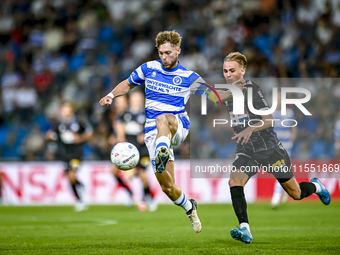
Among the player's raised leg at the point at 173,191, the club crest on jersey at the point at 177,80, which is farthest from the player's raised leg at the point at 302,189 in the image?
the club crest on jersey at the point at 177,80

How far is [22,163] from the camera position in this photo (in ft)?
46.8

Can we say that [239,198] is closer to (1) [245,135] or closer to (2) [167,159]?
(1) [245,135]

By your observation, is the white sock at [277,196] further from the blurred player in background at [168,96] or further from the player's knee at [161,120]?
the player's knee at [161,120]

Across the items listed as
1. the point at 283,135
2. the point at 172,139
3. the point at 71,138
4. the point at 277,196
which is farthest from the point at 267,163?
the point at 71,138

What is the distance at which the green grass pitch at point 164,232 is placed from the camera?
5703 mm

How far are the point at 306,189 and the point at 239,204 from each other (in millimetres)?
1045

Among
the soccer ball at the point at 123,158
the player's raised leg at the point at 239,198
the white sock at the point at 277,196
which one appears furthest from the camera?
the white sock at the point at 277,196

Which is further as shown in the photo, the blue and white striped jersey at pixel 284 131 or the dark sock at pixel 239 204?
the blue and white striped jersey at pixel 284 131

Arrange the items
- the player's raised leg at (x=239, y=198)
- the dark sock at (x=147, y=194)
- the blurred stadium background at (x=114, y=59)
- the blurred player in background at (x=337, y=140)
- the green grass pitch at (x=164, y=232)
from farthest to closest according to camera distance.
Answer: the blurred stadium background at (x=114, y=59) → the blurred player in background at (x=337, y=140) → the dark sock at (x=147, y=194) → the player's raised leg at (x=239, y=198) → the green grass pitch at (x=164, y=232)

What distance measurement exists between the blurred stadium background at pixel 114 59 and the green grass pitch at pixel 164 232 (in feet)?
6.77

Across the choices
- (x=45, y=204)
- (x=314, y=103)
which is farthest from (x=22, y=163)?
(x=314, y=103)

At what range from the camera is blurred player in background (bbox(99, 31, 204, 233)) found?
6.42 meters

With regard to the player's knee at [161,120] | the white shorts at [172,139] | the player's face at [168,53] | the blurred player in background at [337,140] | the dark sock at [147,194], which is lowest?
the dark sock at [147,194]

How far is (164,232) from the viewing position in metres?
7.55
